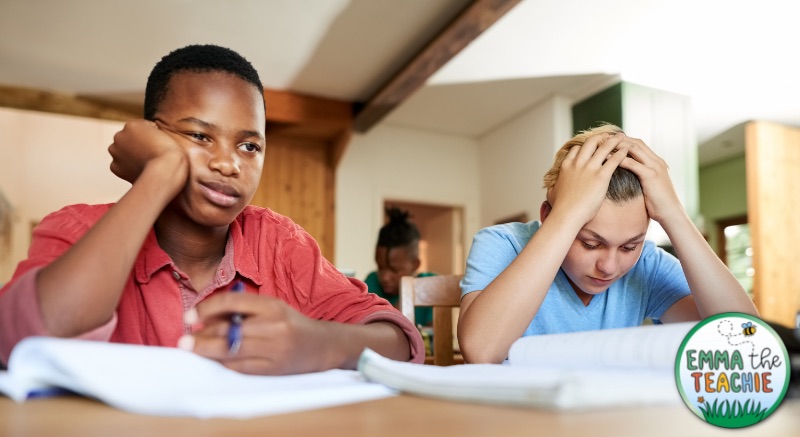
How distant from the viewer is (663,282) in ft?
3.76

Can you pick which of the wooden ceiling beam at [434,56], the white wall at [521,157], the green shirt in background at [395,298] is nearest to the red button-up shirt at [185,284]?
the green shirt in background at [395,298]

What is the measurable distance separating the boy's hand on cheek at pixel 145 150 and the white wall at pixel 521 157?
4.00 m

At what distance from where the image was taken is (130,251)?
2.14 feet

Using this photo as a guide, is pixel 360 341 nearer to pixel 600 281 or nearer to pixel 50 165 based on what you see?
pixel 600 281

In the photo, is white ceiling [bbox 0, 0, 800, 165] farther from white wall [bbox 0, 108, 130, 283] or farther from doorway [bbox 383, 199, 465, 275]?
doorway [bbox 383, 199, 465, 275]

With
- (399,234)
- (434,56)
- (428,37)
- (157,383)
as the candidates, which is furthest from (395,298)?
(157,383)

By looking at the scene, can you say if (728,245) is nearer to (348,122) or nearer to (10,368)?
(348,122)

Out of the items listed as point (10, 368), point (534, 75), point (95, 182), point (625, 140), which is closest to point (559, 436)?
point (10, 368)

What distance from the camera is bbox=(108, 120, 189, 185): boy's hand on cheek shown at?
742 mm

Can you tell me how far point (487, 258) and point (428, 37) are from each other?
10.1 ft

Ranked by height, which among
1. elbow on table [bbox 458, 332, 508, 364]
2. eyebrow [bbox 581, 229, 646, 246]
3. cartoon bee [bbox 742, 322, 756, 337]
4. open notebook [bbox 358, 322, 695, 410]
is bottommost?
elbow on table [bbox 458, 332, 508, 364]

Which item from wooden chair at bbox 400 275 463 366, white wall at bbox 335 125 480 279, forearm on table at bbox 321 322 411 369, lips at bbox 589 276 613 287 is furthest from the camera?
white wall at bbox 335 125 480 279

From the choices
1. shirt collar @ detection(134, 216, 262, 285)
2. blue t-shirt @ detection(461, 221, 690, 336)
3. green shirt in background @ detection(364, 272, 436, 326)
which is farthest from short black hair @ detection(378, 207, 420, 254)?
shirt collar @ detection(134, 216, 262, 285)

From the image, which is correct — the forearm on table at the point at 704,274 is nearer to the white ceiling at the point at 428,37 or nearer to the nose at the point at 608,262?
the nose at the point at 608,262
